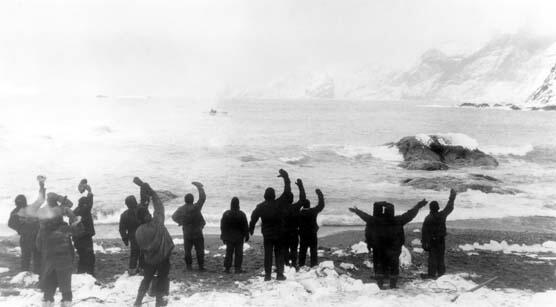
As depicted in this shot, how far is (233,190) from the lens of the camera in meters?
23.6

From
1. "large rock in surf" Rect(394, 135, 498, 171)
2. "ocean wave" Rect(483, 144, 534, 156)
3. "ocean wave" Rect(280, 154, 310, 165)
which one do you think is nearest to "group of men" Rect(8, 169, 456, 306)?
"large rock in surf" Rect(394, 135, 498, 171)

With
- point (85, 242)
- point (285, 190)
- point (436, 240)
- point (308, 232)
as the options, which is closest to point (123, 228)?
point (85, 242)

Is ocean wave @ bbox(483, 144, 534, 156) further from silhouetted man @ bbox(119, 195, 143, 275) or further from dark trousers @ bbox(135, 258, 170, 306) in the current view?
dark trousers @ bbox(135, 258, 170, 306)

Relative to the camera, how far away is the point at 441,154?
34.6 metres

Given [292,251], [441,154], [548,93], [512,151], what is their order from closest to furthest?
[292,251], [441,154], [512,151], [548,93]

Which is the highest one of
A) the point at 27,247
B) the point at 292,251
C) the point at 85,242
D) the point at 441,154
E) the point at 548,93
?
the point at 548,93

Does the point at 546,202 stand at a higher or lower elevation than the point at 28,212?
lower

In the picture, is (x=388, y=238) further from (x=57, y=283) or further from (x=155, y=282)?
(x=57, y=283)

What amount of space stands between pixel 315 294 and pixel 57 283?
3935mm

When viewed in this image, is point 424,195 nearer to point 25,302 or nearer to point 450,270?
point 450,270

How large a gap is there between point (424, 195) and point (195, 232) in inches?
593

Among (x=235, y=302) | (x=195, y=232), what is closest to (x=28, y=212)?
(x=195, y=232)

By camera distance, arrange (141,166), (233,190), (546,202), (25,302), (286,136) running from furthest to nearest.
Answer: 1. (286,136)
2. (141,166)
3. (233,190)
4. (546,202)
5. (25,302)

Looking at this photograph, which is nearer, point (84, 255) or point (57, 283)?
point (57, 283)
